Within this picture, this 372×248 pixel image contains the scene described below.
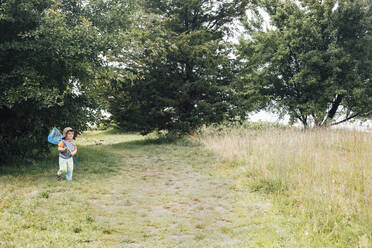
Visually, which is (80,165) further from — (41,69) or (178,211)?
(178,211)

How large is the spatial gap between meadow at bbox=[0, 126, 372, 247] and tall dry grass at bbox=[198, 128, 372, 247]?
0.07 feet

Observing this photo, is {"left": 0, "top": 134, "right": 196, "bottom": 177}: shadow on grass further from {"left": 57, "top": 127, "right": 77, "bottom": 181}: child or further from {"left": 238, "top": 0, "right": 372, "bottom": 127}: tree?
{"left": 238, "top": 0, "right": 372, "bottom": 127}: tree

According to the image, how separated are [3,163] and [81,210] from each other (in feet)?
18.0

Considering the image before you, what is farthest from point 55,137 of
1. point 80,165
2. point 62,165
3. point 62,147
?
point 80,165

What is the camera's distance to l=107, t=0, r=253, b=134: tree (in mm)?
16422

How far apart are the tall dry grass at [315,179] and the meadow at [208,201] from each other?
0.02 meters

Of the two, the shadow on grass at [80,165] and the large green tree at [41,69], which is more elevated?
the large green tree at [41,69]

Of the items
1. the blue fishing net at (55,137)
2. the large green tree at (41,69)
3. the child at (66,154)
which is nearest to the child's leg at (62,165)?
the child at (66,154)

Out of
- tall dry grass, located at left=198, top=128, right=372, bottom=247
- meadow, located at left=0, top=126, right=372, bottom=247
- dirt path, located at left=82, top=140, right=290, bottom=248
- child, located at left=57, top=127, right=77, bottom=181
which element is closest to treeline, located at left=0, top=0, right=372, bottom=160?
child, located at left=57, top=127, right=77, bottom=181

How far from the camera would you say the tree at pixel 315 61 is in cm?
1897

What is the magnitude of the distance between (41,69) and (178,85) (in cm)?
833

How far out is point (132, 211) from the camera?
18.9 ft

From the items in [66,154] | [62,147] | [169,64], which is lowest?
[66,154]

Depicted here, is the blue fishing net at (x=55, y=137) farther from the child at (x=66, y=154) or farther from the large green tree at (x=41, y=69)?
the large green tree at (x=41, y=69)
